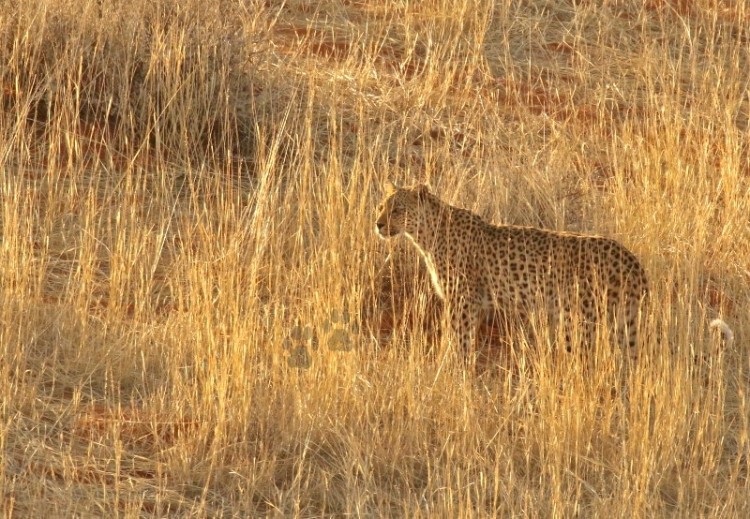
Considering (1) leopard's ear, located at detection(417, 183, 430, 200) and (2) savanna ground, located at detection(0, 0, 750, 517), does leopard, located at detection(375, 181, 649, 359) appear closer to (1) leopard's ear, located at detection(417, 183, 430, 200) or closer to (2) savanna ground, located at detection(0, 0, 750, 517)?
(1) leopard's ear, located at detection(417, 183, 430, 200)

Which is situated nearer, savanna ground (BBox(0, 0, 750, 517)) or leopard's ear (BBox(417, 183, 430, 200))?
savanna ground (BBox(0, 0, 750, 517))

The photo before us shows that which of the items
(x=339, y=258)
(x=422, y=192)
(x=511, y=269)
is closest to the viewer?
(x=339, y=258)

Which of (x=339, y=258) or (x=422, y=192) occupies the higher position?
(x=422, y=192)

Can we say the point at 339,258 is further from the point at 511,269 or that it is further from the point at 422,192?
the point at 511,269

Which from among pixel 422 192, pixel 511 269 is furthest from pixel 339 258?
pixel 511 269

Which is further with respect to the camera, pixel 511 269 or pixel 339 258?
pixel 511 269

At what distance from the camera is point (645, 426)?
17.3 feet

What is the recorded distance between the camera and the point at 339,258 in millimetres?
6500

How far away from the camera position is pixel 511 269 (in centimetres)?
675

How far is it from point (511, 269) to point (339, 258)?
0.81 meters

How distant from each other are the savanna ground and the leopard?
16cm

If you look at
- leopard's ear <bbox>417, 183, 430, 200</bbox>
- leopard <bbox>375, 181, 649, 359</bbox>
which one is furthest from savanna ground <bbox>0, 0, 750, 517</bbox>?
leopard's ear <bbox>417, 183, 430, 200</bbox>

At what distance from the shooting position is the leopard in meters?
6.40

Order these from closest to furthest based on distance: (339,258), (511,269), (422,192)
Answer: (339,258) < (511,269) < (422,192)
